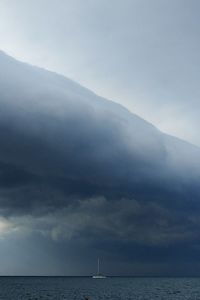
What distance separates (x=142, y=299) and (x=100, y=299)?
19.0m

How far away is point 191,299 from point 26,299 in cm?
7292

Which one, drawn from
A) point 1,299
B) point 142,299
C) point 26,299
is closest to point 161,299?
point 142,299

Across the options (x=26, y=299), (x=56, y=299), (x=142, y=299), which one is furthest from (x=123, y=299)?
(x=26, y=299)

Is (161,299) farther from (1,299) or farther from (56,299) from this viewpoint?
(1,299)

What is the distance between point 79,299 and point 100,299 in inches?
368

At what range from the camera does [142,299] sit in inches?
7657

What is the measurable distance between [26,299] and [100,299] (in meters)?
32.6

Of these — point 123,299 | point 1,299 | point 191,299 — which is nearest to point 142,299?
point 123,299


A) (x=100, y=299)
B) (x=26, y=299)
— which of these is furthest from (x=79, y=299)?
(x=26, y=299)

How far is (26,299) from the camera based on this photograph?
619 feet

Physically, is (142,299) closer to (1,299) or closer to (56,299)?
(56,299)

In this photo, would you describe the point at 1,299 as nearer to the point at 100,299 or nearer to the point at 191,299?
the point at 100,299

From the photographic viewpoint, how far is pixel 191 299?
7584 inches

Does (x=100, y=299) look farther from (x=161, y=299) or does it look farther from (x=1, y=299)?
(x=1, y=299)
